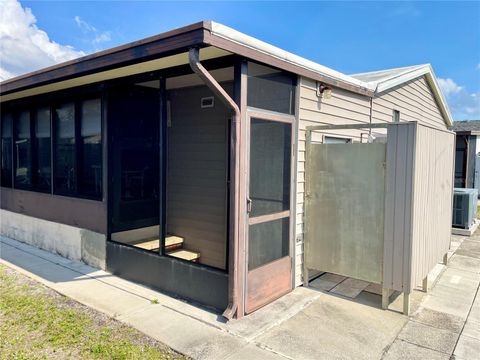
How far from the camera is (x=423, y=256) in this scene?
3.50 m

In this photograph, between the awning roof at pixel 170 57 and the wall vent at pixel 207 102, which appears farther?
the wall vent at pixel 207 102

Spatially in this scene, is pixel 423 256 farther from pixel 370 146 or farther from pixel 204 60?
pixel 204 60

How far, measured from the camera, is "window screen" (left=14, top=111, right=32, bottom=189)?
238 inches

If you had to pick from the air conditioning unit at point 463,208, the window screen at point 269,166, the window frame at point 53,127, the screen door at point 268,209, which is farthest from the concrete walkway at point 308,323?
the air conditioning unit at point 463,208

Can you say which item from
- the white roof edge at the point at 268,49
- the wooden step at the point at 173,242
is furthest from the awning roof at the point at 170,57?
the wooden step at the point at 173,242

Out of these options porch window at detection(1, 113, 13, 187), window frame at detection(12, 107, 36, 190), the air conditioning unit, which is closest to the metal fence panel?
the air conditioning unit

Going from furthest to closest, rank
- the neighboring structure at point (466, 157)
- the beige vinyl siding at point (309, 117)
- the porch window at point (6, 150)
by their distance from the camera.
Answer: the neighboring structure at point (466, 157) → the porch window at point (6, 150) → the beige vinyl siding at point (309, 117)

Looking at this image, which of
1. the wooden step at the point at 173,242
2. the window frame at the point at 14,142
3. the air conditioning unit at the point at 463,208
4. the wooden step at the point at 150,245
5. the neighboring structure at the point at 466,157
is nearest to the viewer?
the wooden step at the point at 150,245

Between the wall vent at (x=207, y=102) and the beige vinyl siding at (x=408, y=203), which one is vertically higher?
the wall vent at (x=207, y=102)

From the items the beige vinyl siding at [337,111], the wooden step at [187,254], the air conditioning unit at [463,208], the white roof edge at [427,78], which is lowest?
the wooden step at [187,254]

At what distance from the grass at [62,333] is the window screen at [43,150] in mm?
2444

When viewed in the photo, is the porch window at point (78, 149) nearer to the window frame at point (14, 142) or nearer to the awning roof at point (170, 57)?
the awning roof at point (170, 57)

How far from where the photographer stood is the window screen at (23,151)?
6.05 m

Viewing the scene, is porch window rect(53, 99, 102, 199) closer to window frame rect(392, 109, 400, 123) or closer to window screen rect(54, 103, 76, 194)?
window screen rect(54, 103, 76, 194)
